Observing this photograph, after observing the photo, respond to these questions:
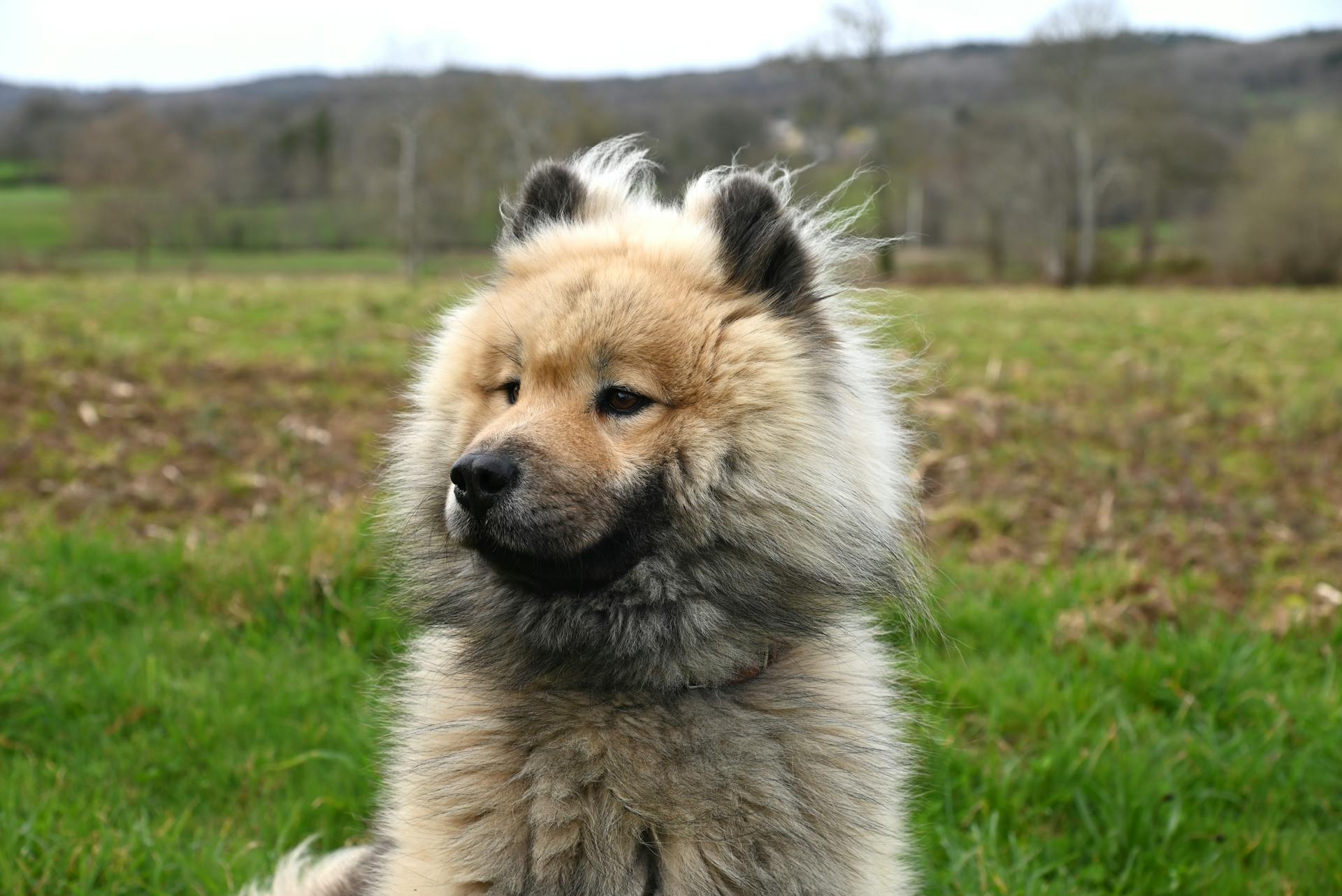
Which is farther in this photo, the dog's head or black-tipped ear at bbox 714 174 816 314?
black-tipped ear at bbox 714 174 816 314

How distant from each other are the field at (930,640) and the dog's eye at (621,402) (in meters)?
1.04

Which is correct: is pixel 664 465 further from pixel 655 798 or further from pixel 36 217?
pixel 36 217

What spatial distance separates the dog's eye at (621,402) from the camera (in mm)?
2213

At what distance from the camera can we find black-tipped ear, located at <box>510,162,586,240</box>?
2.93m

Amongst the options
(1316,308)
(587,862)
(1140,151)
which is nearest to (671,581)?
(587,862)

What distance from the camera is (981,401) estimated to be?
25.7 ft

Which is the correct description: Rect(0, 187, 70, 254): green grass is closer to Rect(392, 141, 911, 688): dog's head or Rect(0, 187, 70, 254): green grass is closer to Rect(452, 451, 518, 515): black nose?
Rect(392, 141, 911, 688): dog's head

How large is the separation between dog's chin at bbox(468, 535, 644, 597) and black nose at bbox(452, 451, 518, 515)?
4.6 inches

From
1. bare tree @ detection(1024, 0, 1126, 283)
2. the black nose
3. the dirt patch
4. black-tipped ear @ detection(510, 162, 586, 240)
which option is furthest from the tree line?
the black nose

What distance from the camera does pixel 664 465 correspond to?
216 cm

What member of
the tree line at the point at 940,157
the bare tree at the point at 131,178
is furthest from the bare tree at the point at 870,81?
the bare tree at the point at 131,178

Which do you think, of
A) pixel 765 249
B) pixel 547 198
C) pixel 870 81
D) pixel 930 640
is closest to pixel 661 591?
pixel 765 249

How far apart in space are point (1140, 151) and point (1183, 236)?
4369mm

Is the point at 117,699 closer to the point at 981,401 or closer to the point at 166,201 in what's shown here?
the point at 981,401
